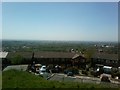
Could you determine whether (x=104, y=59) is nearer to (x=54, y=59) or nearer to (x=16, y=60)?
(x=54, y=59)

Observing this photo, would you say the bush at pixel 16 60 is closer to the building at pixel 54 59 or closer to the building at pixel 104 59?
the building at pixel 54 59

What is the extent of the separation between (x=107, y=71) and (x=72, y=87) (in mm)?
6592

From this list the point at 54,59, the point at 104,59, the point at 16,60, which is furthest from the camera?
the point at 104,59

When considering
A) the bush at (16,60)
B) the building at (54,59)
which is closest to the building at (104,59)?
the building at (54,59)

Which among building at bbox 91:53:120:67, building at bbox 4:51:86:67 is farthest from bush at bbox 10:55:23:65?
building at bbox 91:53:120:67

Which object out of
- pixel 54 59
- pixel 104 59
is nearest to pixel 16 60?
pixel 54 59

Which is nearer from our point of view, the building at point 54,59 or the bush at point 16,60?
the bush at point 16,60

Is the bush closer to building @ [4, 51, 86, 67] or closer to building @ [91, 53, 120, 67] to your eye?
building @ [4, 51, 86, 67]

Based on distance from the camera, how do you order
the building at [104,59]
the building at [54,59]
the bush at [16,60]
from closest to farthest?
the bush at [16,60] → the building at [104,59] → the building at [54,59]

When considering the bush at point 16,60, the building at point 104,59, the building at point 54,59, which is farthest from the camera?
the building at point 54,59

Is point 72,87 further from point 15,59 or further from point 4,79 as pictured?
point 15,59

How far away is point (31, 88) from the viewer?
4.22 meters

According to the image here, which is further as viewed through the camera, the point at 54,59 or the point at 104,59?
the point at 104,59

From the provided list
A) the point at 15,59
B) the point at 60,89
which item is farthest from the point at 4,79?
the point at 15,59
